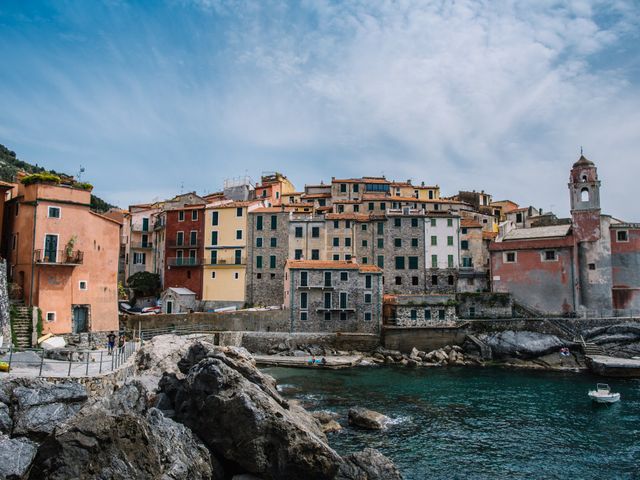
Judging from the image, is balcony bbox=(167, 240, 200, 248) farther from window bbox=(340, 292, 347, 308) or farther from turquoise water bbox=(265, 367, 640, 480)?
turquoise water bbox=(265, 367, 640, 480)

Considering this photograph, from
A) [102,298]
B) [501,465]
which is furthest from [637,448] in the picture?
[102,298]

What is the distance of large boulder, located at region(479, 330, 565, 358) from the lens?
44.6m

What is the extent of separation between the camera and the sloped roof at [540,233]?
51.5m

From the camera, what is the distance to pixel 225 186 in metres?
69.9

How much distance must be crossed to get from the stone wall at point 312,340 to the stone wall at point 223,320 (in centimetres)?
103

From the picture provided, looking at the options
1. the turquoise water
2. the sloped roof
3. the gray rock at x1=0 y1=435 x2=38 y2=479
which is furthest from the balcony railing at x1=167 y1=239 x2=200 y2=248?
the gray rock at x1=0 y1=435 x2=38 y2=479

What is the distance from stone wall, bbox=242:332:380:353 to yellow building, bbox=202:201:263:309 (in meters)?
7.45

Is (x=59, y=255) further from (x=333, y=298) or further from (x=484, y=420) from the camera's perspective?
(x=484, y=420)

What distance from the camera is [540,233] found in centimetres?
5303

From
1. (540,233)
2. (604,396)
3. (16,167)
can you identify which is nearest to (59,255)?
(604,396)

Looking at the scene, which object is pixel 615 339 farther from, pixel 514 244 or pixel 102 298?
pixel 102 298

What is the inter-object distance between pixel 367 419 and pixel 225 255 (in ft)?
107

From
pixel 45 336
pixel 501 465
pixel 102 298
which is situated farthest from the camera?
pixel 102 298

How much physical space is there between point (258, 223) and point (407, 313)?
18.7m
